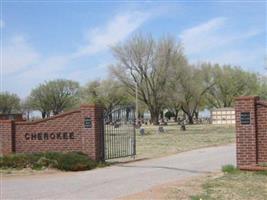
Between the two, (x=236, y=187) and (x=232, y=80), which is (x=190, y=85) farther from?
(x=236, y=187)

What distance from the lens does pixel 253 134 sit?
15.1 metres

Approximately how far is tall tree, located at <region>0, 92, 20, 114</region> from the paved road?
291 ft

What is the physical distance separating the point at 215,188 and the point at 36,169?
7.14 m

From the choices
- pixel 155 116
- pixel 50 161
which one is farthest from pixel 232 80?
pixel 50 161

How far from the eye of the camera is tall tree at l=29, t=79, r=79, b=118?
105 m

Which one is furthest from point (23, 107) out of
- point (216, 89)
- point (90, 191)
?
point (90, 191)

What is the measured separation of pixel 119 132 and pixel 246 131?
7.07 meters

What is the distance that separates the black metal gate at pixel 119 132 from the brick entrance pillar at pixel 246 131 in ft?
18.5

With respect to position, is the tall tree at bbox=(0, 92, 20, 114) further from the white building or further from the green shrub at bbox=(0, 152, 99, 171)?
the green shrub at bbox=(0, 152, 99, 171)

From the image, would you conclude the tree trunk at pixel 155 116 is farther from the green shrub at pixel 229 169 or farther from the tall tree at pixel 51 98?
the green shrub at pixel 229 169

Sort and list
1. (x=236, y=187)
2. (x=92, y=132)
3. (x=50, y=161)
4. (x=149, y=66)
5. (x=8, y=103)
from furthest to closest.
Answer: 1. (x=8, y=103)
2. (x=149, y=66)
3. (x=92, y=132)
4. (x=50, y=161)
5. (x=236, y=187)

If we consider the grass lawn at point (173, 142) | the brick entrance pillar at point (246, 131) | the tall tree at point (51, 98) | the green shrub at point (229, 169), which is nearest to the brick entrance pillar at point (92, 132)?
the grass lawn at point (173, 142)

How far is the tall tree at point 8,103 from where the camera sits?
10406cm

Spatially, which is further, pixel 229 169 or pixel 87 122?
pixel 87 122
